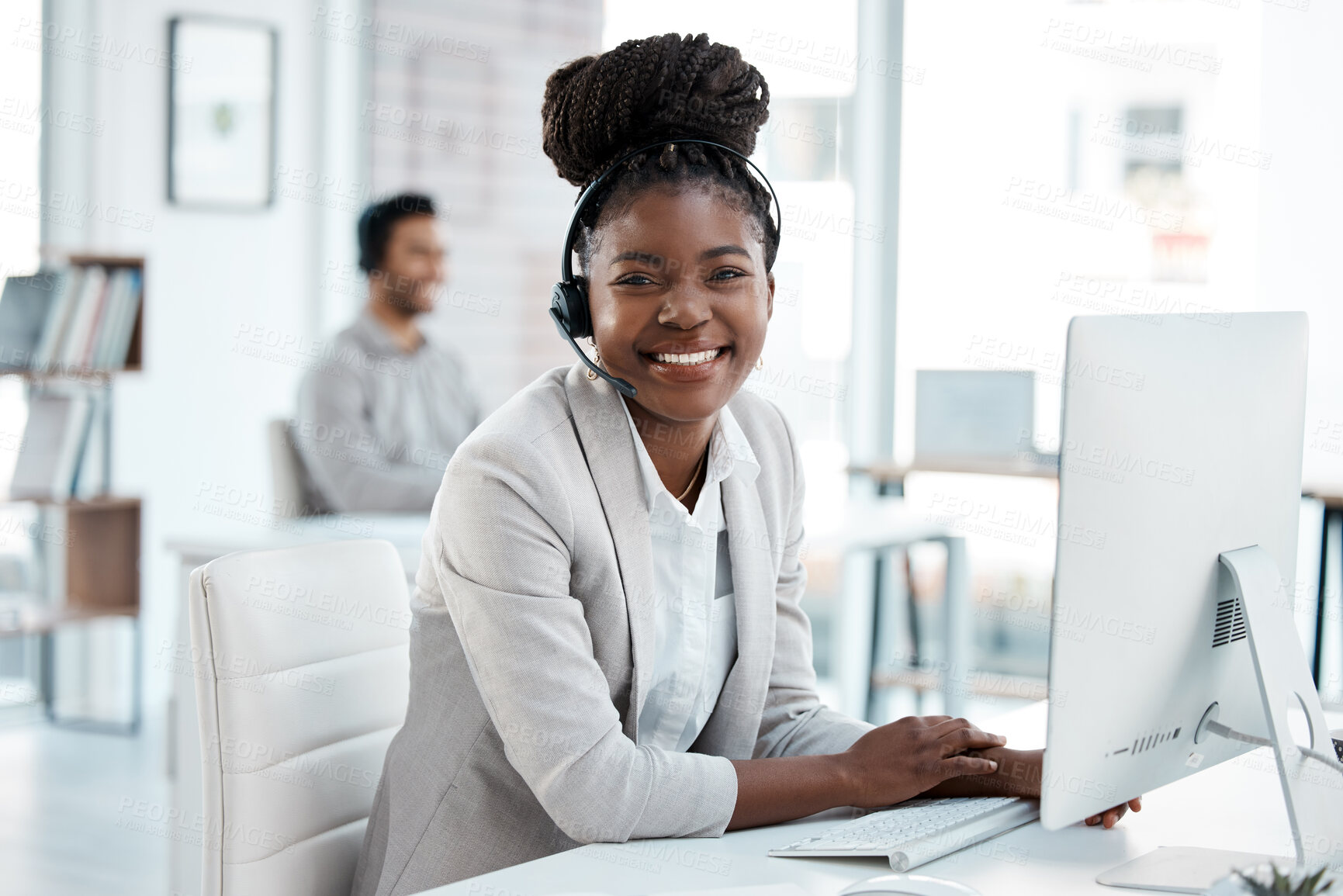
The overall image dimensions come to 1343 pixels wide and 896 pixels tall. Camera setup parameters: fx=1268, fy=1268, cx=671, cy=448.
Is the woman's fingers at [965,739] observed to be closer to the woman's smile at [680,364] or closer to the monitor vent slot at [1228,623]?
the monitor vent slot at [1228,623]

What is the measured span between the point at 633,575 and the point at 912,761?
330mm

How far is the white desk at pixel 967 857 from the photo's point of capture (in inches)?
41.1

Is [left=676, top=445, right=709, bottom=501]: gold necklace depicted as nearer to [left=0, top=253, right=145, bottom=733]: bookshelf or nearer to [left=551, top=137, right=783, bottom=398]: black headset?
[left=551, top=137, right=783, bottom=398]: black headset

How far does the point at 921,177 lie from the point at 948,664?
1.70 meters

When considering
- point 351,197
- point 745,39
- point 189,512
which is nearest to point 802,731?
point 745,39

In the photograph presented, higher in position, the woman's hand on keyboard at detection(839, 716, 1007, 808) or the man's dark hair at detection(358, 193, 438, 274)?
the man's dark hair at detection(358, 193, 438, 274)

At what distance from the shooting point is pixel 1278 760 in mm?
1061

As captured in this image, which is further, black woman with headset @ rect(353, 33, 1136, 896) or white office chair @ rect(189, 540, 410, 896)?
white office chair @ rect(189, 540, 410, 896)

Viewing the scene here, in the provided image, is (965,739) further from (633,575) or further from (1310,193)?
(1310,193)

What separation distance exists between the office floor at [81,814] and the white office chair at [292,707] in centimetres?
116

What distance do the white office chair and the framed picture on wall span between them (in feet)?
11.5

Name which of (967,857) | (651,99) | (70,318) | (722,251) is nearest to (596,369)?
(722,251)

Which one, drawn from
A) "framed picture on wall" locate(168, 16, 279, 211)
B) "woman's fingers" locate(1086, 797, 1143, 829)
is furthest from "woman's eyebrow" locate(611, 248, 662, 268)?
"framed picture on wall" locate(168, 16, 279, 211)

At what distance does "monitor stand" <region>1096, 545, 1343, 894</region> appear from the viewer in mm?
1051
